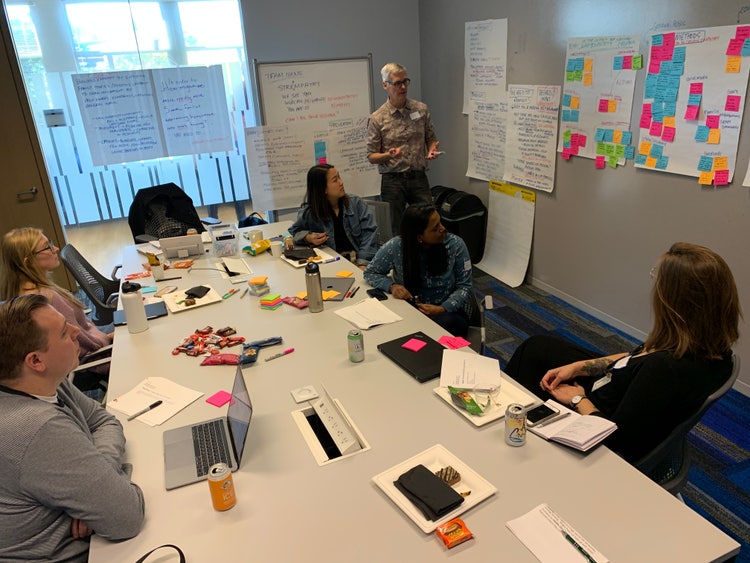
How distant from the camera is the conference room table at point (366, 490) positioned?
47.1 inches

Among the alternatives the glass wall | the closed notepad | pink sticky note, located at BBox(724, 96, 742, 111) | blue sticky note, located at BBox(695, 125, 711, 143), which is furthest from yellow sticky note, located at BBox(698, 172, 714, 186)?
the glass wall

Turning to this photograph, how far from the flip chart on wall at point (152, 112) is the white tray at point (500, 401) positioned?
3.85 meters

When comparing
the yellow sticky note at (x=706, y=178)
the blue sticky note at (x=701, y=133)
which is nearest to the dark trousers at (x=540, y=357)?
the yellow sticky note at (x=706, y=178)

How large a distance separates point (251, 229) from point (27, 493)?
2.80 m

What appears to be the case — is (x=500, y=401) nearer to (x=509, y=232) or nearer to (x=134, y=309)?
(x=134, y=309)

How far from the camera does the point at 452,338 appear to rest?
6.88 ft

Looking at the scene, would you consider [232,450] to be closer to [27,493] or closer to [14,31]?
[27,493]

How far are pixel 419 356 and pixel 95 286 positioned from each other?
239 centimetres

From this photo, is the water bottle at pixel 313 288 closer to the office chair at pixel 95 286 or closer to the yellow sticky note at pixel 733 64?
the office chair at pixel 95 286

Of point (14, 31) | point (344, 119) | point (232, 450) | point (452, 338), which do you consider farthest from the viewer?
point (344, 119)

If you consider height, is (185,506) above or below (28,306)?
below

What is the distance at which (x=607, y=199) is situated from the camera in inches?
137

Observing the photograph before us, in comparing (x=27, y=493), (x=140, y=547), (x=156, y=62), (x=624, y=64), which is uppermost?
(x=156, y=62)

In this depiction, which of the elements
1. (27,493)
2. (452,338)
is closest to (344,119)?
(452,338)
